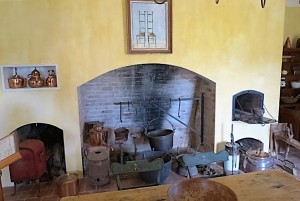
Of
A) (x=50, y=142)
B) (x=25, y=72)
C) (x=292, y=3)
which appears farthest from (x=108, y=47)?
(x=292, y=3)

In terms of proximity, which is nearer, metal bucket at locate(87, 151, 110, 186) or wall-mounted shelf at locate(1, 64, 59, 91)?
wall-mounted shelf at locate(1, 64, 59, 91)

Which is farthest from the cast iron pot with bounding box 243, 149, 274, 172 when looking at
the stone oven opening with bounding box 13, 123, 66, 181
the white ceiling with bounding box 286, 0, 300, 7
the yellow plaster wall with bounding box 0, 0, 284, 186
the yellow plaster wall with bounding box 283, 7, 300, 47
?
the white ceiling with bounding box 286, 0, 300, 7

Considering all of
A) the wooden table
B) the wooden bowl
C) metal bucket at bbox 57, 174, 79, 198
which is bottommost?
metal bucket at bbox 57, 174, 79, 198

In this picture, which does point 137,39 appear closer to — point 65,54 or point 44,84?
Answer: point 65,54

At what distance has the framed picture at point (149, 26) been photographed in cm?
339

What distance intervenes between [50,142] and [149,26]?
7.14 feet

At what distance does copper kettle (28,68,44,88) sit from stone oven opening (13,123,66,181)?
0.66 metres

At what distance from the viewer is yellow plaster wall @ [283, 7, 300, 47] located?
4.96 m

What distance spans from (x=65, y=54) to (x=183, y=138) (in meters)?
2.41

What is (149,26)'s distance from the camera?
3.46 m

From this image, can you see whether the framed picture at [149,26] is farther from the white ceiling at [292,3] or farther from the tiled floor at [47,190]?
the white ceiling at [292,3]

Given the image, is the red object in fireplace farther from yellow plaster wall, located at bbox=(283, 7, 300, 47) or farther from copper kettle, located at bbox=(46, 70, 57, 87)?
yellow plaster wall, located at bbox=(283, 7, 300, 47)

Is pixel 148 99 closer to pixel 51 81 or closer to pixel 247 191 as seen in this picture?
pixel 51 81

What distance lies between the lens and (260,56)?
12.8ft
